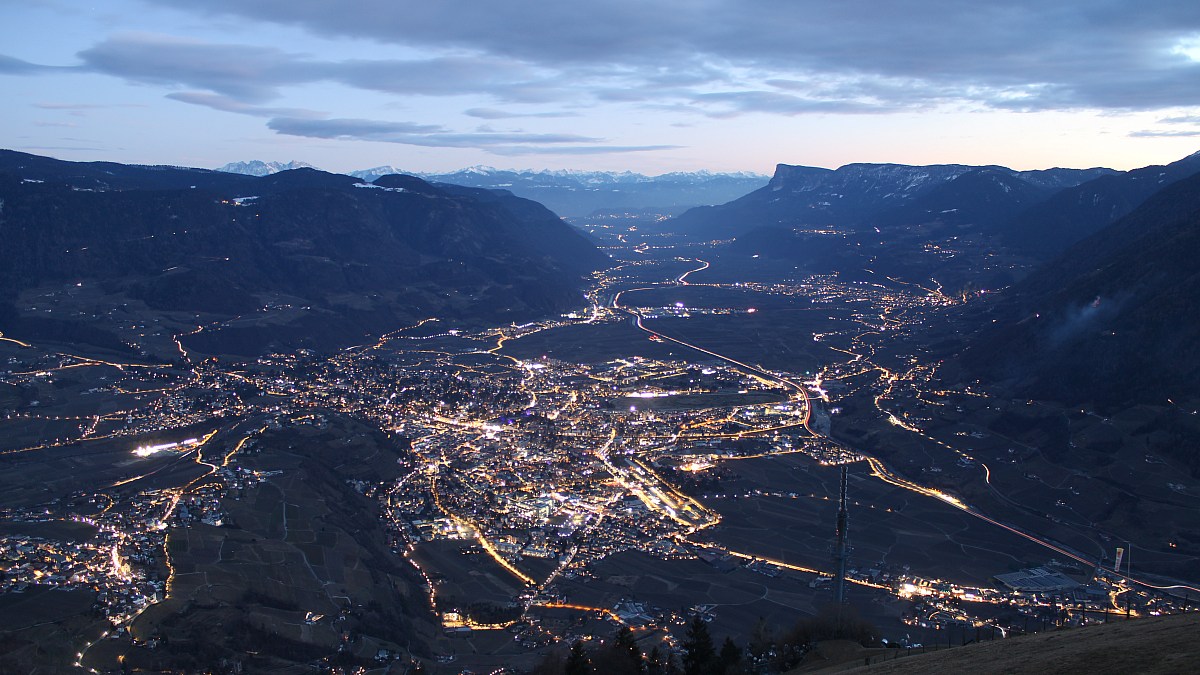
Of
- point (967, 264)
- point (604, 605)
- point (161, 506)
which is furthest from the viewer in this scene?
point (967, 264)

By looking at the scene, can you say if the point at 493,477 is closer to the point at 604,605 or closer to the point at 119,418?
the point at 604,605

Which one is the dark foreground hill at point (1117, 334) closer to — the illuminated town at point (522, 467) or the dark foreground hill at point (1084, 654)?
the illuminated town at point (522, 467)

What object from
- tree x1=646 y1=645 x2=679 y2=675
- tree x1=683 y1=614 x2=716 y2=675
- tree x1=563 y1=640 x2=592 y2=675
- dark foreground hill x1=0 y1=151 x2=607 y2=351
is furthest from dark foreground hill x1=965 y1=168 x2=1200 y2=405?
dark foreground hill x1=0 y1=151 x2=607 y2=351

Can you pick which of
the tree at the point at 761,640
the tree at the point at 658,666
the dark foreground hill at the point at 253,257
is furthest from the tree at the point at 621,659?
the dark foreground hill at the point at 253,257

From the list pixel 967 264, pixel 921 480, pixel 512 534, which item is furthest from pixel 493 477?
pixel 967 264

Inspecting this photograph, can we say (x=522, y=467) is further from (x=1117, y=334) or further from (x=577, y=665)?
(x=1117, y=334)

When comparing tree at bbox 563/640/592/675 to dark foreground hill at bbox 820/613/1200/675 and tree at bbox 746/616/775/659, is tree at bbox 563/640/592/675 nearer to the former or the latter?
tree at bbox 746/616/775/659
